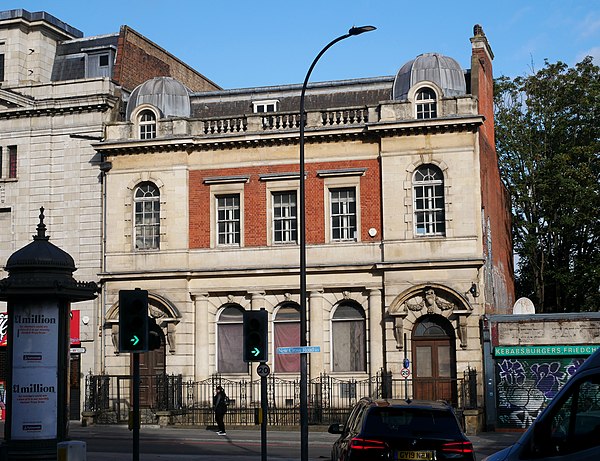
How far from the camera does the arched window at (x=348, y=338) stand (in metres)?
34.4

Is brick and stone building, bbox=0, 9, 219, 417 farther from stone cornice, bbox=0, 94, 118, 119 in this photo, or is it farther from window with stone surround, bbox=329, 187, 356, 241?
window with stone surround, bbox=329, 187, 356, 241

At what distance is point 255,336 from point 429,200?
18037 mm

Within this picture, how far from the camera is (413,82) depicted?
35.3 meters

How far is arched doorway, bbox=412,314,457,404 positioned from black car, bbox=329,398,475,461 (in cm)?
1957

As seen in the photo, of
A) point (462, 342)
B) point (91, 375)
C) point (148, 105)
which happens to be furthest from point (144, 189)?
point (462, 342)

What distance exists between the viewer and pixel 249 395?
34.9 m

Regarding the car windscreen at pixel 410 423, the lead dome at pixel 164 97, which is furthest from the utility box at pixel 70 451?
the lead dome at pixel 164 97

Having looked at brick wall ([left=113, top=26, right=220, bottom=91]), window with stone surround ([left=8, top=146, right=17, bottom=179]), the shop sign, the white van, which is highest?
brick wall ([left=113, top=26, right=220, bottom=91])

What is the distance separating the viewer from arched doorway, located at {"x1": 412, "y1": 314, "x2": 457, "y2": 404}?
108 feet

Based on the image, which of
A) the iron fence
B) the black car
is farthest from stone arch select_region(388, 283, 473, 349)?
the black car

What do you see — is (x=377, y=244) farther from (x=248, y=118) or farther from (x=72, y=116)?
(x=72, y=116)

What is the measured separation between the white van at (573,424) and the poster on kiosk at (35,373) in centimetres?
1176

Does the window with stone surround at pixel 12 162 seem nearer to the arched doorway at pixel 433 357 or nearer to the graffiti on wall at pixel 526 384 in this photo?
the arched doorway at pixel 433 357

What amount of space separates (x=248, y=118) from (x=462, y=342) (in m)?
11.6
